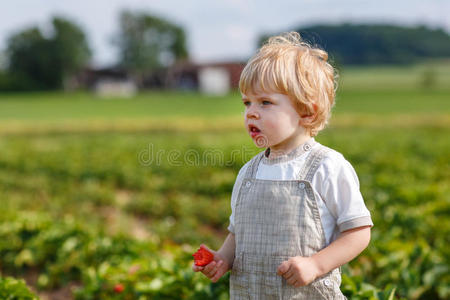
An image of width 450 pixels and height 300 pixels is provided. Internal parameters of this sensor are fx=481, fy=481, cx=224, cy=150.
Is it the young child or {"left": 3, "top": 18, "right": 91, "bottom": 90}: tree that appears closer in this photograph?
the young child

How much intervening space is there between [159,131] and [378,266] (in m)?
15.6

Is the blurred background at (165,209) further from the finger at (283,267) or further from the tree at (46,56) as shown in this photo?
the tree at (46,56)

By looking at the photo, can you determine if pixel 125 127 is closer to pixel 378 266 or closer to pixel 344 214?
pixel 378 266

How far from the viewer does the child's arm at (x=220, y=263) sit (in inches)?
72.7

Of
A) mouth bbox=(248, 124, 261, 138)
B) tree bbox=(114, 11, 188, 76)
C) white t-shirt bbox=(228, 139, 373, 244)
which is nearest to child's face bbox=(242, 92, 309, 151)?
mouth bbox=(248, 124, 261, 138)

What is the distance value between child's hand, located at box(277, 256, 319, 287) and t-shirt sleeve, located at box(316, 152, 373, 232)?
0.17 meters

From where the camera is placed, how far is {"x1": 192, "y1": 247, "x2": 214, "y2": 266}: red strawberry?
1801mm

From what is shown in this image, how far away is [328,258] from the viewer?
5.46 feet

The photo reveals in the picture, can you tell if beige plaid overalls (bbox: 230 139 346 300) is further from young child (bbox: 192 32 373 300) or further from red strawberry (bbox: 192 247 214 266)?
red strawberry (bbox: 192 247 214 266)

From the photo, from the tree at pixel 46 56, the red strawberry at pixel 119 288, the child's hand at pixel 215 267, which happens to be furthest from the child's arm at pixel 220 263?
the tree at pixel 46 56

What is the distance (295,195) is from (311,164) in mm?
129

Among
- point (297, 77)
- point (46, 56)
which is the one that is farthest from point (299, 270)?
point (46, 56)

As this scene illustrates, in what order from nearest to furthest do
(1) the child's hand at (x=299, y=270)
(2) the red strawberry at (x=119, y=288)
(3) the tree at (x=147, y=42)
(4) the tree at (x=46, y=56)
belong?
(1) the child's hand at (x=299, y=270) < (2) the red strawberry at (x=119, y=288) < (4) the tree at (x=46, y=56) < (3) the tree at (x=147, y=42)

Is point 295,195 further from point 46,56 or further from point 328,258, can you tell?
point 46,56
